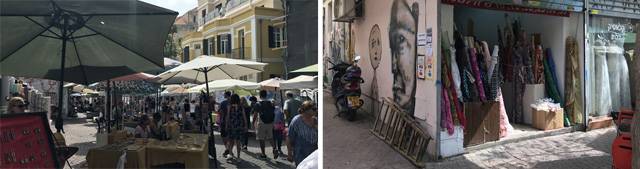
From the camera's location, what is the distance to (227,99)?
3.92 m

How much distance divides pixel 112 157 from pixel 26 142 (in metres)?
0.31

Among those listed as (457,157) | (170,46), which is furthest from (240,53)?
(457,157)

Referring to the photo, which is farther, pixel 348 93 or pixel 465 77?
pixel 465 77

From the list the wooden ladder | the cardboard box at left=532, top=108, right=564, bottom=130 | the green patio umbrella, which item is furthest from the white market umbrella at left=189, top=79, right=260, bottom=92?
the cardboard box at left=532, top=108, right=564, bottom=130

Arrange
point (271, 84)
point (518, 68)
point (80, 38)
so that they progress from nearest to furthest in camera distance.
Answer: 1. point (80, 38)
2. point (271, 84)
3. point (518, 68)

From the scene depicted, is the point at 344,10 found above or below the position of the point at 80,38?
above

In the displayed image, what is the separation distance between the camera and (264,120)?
2.44 metres

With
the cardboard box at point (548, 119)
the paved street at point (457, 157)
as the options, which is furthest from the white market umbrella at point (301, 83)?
the cardboard box at point (548, 119)

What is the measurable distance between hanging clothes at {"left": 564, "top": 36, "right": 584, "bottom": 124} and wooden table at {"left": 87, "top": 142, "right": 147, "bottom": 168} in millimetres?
4955

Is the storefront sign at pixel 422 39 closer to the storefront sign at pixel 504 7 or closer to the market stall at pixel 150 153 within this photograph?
the storefront sign at pixel 504 7

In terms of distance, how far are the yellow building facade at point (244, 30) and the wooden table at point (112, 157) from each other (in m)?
0.55

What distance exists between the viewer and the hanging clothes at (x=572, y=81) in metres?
5.39

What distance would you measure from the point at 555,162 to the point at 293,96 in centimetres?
302

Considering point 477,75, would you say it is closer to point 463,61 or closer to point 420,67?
point 463,61
